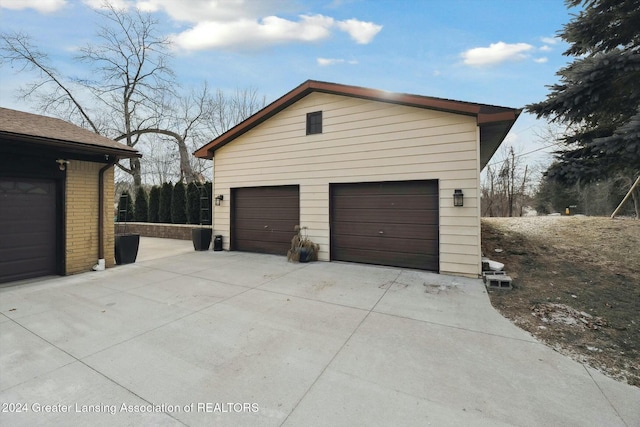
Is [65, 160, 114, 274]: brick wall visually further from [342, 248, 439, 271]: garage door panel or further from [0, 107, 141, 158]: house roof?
[342, 248, 439, 271]: garage door panel

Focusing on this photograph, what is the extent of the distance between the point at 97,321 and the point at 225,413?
8.82 feet

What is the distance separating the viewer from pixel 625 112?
4.68m

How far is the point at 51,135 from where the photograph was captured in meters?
5.25

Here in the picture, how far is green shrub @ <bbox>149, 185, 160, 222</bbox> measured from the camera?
1341 cm

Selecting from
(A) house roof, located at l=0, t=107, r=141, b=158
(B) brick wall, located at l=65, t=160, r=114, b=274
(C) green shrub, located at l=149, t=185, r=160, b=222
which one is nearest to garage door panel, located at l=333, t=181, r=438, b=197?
(A) house roof, located at l=0, t=107, r=141, b=158

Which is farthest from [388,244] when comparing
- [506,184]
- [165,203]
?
[506,184]

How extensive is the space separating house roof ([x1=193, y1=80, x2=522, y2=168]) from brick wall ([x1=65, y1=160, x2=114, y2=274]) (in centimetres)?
336

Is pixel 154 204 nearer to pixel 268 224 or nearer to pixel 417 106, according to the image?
pixel 268 224

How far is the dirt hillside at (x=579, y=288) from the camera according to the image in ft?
9.55

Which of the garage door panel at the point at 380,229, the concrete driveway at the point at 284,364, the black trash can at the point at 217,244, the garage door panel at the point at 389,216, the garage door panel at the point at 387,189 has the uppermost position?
the garage door panel at the point at 387,189

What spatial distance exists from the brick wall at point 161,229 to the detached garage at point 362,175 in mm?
3993

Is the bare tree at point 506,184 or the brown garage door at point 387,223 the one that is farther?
the bare tree at point 506,184

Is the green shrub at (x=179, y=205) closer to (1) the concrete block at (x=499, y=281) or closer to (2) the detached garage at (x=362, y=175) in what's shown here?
(2) the detached garage at (x=362, y=175)

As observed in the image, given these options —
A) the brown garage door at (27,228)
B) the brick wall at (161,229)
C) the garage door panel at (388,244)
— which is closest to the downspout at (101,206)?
the brown garage door at (27,228)
